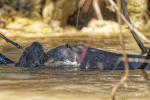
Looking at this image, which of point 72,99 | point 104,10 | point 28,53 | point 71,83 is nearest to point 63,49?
point 28,53

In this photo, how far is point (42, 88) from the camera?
180 inches

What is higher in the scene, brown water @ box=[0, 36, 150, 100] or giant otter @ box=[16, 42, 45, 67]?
giant otter @ box=[16, 42, 45, 67]

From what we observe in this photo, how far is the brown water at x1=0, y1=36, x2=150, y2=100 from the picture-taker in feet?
13.6

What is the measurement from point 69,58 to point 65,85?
1.76 m

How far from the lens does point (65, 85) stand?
477 cm

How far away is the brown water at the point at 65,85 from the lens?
13.6 ft

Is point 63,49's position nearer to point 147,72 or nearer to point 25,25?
point 147,72

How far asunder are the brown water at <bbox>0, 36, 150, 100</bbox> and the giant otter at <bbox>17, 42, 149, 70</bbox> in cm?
32

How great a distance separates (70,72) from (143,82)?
1147 millimetres

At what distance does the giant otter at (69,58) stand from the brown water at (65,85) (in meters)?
0.32

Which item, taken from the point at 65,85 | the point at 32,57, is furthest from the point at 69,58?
the point at 65,85

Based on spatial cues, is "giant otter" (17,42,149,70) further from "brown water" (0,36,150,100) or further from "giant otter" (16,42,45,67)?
"brown water" (0,36,150,100)

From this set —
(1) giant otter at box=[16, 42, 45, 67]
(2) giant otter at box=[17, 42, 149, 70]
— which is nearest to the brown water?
(1) giant otter at box=[16, 42, 45, 67]

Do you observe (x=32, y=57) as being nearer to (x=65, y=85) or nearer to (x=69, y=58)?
(x=69, y=58)
